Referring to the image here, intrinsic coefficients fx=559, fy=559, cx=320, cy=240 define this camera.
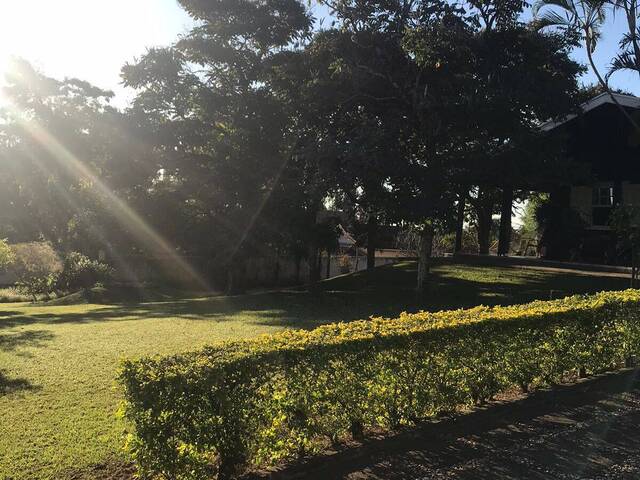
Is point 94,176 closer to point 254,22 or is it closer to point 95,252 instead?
point 95,252

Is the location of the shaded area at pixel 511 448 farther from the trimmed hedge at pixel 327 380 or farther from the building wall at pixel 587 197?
the building wall at pixel 587 197

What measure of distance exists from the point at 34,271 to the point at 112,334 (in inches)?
626

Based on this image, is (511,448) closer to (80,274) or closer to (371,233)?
(371,233)

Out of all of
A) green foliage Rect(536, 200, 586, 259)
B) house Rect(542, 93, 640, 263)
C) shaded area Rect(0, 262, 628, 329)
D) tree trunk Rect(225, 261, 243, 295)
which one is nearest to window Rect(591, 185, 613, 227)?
house Rect(542, 93, 640, 263)

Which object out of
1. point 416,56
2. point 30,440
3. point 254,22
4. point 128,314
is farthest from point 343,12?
point 30,440

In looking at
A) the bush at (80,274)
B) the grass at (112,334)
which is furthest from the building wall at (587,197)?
the bush at (80,274)

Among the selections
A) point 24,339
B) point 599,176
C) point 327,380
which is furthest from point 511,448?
point 599,176

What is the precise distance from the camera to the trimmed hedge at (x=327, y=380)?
140 inches

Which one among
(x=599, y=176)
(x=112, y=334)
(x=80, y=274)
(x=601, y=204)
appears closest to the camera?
(x=112, y=334)

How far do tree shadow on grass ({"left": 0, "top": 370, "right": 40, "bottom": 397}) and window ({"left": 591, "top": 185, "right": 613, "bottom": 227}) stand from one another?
21671 millimetres

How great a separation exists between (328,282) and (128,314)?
8843 millimetres

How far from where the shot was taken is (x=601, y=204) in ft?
74.2

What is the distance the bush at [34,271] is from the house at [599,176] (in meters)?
21.5

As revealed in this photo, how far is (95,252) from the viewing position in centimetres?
2883
